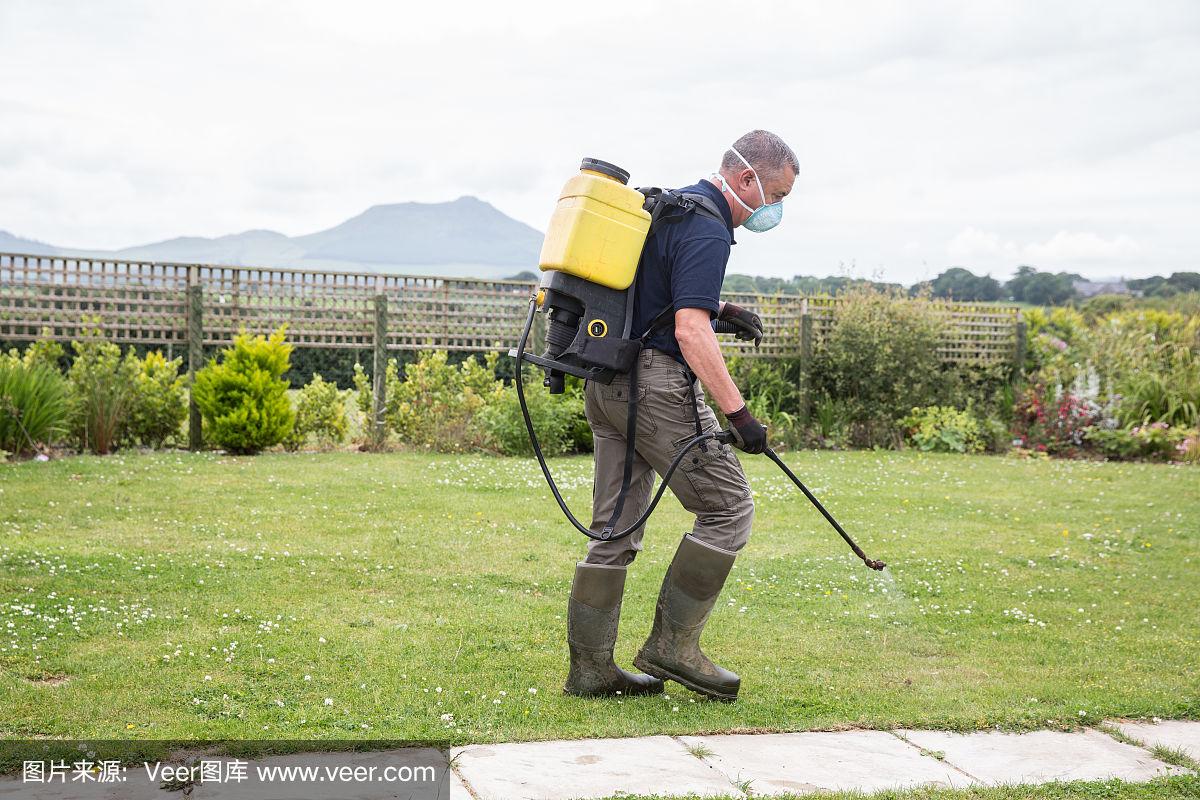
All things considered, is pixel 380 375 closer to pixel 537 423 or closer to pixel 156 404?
pixel 537 423

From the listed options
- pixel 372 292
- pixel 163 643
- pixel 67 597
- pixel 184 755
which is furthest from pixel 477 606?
pixel 372 292

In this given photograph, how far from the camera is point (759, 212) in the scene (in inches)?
172

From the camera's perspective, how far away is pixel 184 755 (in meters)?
3.39

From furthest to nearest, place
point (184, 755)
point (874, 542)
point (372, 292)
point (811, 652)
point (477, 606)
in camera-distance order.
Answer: point (372, 292), point (874, 542), point (477, 606), point (811, 652), point (184, 755)

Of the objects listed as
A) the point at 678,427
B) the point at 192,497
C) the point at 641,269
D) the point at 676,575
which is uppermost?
the point at 641,269

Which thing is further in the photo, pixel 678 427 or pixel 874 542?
pixel 874 542

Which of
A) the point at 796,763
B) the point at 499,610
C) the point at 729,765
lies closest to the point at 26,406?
the point at 499,610

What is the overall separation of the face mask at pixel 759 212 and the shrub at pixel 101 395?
8729 millimetres

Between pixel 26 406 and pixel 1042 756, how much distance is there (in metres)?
9.62

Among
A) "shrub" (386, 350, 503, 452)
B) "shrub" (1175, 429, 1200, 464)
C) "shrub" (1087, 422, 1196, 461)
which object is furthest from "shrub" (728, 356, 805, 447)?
"shrub" (1175, 429, 1200, 464)

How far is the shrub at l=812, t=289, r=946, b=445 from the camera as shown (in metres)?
14.0

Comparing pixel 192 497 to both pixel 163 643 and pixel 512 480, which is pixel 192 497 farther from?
pixel 163 643

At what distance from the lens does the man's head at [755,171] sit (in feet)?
14.0

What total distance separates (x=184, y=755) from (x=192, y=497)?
5600 millimetres
